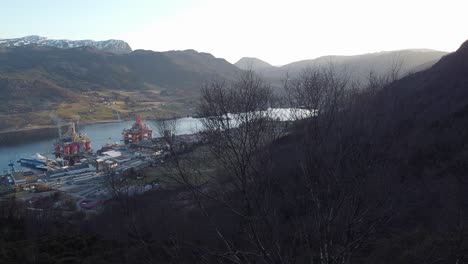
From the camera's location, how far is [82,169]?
25203 millimetres

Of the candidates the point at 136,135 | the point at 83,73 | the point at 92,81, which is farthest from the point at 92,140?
the point at 83,73

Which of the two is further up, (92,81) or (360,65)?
(92,81)

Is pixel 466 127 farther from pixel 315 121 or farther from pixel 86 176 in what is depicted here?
pixel 86 176

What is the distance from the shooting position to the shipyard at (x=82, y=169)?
1720 centimetres

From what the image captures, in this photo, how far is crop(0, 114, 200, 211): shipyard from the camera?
56.4 ft

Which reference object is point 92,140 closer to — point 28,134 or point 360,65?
point 28,134

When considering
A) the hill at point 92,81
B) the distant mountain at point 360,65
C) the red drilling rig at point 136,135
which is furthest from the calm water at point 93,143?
the distant mountain at point 360,65

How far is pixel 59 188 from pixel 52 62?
66344 millimetres

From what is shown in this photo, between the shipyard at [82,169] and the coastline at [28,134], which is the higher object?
the coastline at [28,134]

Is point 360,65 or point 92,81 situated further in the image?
point 92,81

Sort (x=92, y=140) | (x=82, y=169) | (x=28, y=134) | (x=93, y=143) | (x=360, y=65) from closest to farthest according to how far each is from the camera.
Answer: (x=360, y=65) < (x=82, y=169) < (x=93, y=143) < (x=92, y=140) < (x=28, y=134)

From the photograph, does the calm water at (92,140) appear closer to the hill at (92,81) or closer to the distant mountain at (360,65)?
the hill at (92,81)

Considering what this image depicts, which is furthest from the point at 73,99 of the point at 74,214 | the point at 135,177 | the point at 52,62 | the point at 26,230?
the point at 26,230

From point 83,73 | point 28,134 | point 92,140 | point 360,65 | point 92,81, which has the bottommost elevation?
point 92,140
